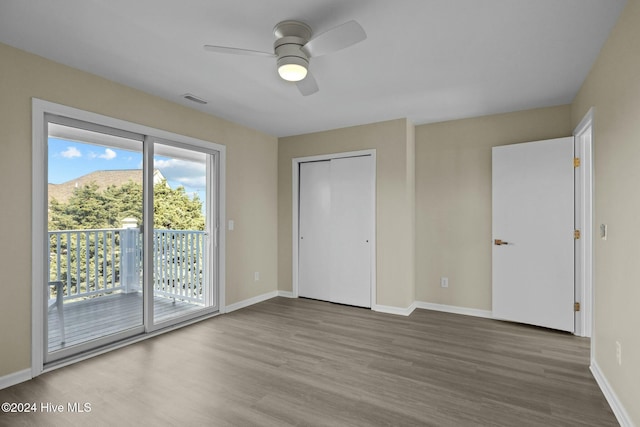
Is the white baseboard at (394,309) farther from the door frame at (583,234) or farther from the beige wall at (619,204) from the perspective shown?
the beige wall at (619,204)

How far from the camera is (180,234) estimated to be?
157 inches

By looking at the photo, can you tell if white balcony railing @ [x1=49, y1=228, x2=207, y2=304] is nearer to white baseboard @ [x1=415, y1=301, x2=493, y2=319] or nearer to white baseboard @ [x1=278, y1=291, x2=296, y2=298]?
white baseboard @ [x1=278, y1=291, x2=296, y2=298]

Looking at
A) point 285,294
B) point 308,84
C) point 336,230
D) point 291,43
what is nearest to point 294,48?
point 291,43

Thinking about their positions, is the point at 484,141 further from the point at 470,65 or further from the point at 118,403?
the point at 118,403

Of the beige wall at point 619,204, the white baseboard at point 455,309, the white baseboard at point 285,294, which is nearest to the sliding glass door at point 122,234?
the white baseboard at point 285,294

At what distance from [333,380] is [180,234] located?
8.42ft

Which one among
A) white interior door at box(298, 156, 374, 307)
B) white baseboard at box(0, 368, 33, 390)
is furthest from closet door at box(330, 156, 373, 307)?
white baseboard at box(0, 368, 33, 390)

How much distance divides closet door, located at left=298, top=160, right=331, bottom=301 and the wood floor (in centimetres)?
126

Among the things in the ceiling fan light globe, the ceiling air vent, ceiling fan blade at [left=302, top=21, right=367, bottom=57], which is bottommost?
the ceiling fan light globe

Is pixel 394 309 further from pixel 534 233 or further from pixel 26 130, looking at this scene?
pixel 26 130

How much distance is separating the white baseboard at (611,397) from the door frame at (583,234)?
908mm

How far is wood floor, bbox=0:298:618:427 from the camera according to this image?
79.6 inches

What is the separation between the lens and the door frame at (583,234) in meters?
3.28

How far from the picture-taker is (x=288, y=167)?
506 centimetres
